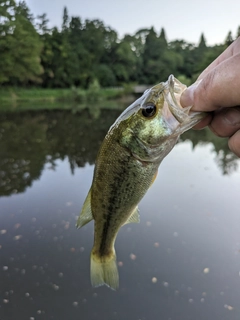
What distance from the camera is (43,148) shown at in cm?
1385

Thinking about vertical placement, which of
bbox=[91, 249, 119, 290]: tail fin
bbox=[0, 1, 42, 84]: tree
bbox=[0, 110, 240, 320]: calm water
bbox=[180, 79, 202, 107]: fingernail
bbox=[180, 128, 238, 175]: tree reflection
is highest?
bbox=[0, 1, 42, 84]: tree

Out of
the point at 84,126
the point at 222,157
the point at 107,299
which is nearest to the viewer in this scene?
the point at 107,299

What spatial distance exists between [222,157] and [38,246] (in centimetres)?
977

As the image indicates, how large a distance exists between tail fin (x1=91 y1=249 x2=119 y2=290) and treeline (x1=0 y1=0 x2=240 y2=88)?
4130 cm

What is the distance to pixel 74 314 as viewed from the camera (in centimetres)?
427

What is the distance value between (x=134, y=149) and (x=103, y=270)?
4.00 ft

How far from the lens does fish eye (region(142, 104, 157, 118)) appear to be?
191 centimetres

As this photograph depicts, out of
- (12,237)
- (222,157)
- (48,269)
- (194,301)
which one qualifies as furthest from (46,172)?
(222,157)

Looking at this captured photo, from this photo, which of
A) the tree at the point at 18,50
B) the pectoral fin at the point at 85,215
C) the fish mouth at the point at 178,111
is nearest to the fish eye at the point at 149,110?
the fish mouth at the point at 178,111

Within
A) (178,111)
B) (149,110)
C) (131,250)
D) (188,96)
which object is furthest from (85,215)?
(131,250)

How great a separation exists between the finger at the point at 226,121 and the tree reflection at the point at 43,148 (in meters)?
7.28

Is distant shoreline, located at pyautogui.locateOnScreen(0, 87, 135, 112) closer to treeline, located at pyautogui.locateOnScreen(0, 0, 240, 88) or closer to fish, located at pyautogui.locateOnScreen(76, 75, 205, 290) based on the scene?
treeline, located at pyautogui.locateOnScreen(0, 0, 240, 88)

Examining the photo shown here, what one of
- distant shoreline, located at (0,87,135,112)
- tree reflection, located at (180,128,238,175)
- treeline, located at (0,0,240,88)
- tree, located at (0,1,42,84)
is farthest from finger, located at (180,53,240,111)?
tree, located at (0,1,42,84)

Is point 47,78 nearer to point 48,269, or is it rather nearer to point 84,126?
point 84,126
